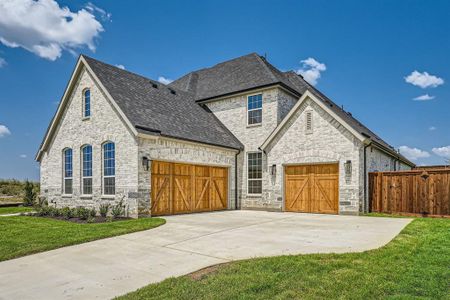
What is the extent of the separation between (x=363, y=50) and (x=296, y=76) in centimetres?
743

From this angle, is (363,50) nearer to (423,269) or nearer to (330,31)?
(330,31)

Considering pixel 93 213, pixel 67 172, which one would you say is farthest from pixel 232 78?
pixel 93 213

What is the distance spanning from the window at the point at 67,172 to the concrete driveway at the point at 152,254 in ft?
29.5

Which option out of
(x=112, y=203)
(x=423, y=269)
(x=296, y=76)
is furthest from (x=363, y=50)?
(x=112, y=203)

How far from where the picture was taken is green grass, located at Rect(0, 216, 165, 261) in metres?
7.79

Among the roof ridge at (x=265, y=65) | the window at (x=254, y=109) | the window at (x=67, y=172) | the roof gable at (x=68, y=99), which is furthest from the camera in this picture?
the window at (x=254, y=109)

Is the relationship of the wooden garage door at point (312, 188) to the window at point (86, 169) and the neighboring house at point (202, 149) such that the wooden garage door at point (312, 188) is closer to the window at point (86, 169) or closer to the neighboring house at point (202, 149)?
the neighboring house at point (202, 149)

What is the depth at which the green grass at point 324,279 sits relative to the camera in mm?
4441

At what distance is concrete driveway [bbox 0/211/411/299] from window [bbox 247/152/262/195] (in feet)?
24.6

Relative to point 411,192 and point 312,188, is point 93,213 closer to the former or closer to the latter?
point 312,188

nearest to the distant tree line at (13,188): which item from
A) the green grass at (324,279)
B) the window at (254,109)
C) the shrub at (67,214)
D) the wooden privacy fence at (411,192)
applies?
the shrub at (67,214)

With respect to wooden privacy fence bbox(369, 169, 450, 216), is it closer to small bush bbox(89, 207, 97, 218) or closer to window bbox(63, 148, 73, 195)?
small bush bbox(89, 207, 97, 218)

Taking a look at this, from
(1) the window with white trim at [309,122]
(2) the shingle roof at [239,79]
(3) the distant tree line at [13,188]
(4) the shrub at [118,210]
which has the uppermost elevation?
(2) the shingle roof at [239,79]

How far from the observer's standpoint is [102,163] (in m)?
15.0
